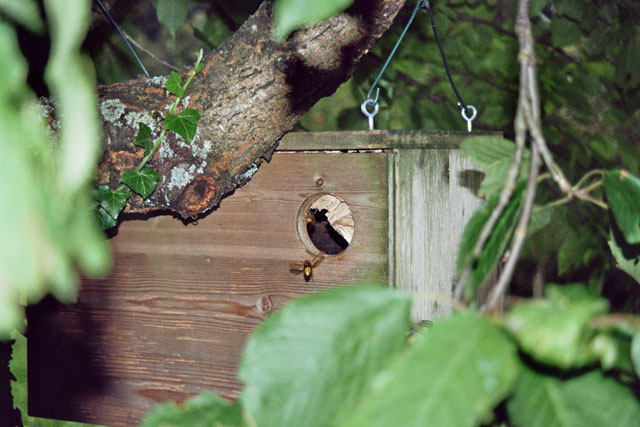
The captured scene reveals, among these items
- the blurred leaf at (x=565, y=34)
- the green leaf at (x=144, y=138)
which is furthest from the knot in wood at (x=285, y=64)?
the blurred leaf at (x=565, y=34)

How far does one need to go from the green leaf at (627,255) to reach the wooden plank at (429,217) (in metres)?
0.43

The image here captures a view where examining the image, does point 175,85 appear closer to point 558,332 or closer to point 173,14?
point 173,14

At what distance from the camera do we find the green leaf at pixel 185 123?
0.92 meters

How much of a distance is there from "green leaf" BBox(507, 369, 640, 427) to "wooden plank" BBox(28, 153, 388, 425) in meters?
0.68

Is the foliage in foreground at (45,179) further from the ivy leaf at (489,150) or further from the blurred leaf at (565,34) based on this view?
the blurred leaf at (565,34)

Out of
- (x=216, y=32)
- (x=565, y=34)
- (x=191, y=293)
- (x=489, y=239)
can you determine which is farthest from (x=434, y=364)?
(x=565, y=34)

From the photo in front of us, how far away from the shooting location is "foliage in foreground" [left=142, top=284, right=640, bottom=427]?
22 cm

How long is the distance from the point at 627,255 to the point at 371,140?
514 millimetres

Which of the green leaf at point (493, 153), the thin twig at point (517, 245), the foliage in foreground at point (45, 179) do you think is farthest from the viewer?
the green leaf at point (493, 153)

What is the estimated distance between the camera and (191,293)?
1.12 metres

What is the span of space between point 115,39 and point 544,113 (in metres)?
1.36

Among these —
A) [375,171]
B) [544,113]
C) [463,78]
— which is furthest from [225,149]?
[544,113]

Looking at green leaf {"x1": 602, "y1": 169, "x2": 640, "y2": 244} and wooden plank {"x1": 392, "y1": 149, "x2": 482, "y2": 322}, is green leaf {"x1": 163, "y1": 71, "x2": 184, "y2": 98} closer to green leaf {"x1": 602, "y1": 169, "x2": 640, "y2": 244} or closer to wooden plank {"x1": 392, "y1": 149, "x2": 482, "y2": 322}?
wooden plank {"x1": 392, "y1": 149, "x2": 482, "y2": 322}

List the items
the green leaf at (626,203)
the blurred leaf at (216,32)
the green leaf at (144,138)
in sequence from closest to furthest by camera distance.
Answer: the green leaf at (626,203) → the green leaf at (144,138) → the blurred leaf at (216,32)
